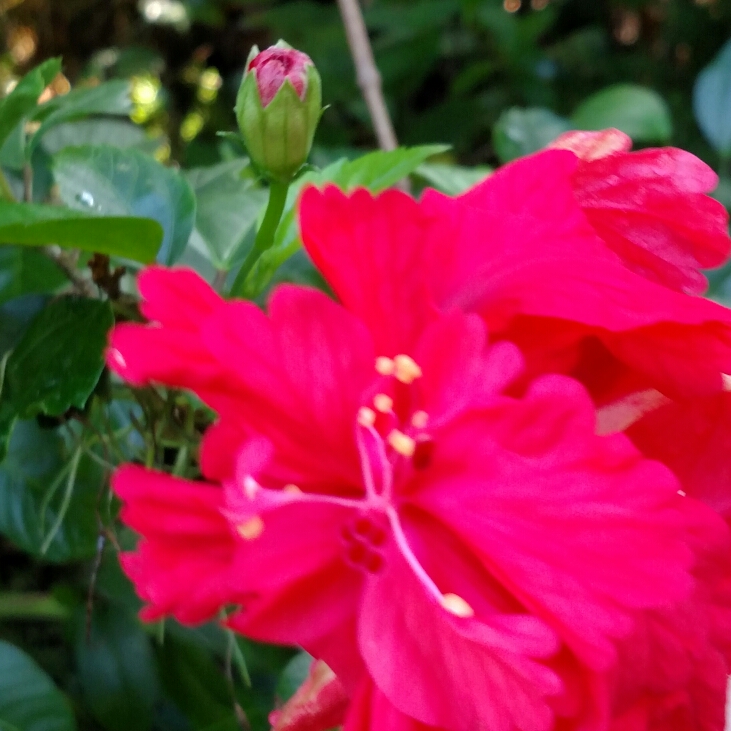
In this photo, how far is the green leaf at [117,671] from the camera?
500 mm

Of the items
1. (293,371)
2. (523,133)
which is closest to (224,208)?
(293,371)

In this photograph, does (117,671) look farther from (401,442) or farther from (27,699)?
(401,442)

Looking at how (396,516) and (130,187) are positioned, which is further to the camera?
(130,187)

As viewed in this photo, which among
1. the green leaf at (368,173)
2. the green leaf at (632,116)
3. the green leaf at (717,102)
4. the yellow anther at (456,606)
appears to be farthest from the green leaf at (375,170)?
the green leaf at (717,102)

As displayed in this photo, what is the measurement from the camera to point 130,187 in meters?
0.41

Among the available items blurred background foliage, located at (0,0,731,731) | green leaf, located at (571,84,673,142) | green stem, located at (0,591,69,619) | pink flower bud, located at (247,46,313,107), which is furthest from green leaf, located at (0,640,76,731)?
green leaf, located at (571,84,673,142)

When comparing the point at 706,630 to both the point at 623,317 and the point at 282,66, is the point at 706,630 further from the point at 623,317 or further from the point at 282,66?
the point at 282,66

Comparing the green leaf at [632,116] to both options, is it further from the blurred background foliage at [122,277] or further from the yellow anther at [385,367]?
the yellow anther at [385,367]

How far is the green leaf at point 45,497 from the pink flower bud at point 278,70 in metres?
0.27

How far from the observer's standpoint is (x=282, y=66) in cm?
32

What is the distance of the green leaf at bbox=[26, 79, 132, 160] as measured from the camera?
436 mm

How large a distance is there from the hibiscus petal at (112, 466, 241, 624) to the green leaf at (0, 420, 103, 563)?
0.26m

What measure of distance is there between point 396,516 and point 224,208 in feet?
1.03

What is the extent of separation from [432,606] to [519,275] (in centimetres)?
Answer: 11
